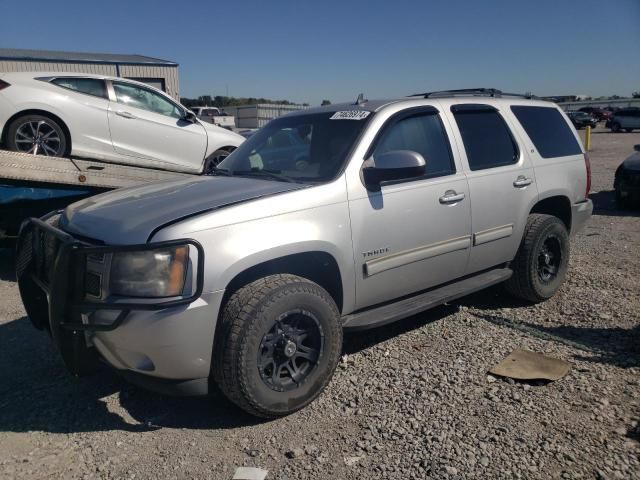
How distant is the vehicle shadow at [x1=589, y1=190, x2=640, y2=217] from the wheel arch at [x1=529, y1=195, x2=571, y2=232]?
473 cm

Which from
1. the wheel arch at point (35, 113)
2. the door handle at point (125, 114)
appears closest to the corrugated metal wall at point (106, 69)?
the door handle at point (125, 114)

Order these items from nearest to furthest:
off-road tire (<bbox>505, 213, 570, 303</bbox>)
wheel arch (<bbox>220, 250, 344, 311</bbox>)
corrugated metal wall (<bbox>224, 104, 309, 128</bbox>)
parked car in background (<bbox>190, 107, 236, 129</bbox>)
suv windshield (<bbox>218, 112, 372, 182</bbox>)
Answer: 1. wheel arch (<bbox>220, 250, 344, 311</bbox>)
2. suv windshield (<bbox>218, 112, 372, 182</bbox>)
3. off-road tire (<bbox>505, 213, 570, 303</bbox>)
4. parked car in background (<bbox>190, 107, 236, 129</bbox>)
5. corrugated metal wall (<bbox>224, 104, 309, 128</bbox>)

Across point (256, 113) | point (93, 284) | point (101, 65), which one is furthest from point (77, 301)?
point (256, 113)

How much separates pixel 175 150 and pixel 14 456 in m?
5.42

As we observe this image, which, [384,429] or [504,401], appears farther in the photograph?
[504,401]

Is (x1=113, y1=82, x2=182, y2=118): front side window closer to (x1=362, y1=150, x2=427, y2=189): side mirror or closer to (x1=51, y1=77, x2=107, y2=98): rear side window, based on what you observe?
(x1=51, y1=77, x2=107, y2=98): rear side window

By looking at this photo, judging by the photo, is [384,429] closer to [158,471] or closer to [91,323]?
[158,471]

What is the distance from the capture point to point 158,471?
8.96 ft

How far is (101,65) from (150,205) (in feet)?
94.7

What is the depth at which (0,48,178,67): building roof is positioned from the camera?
28025mm

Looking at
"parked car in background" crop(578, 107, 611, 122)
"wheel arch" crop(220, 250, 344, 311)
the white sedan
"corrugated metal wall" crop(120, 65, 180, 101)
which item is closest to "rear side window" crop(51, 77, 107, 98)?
the white sedan

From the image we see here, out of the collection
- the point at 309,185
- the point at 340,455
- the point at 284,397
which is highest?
the point at 309,185

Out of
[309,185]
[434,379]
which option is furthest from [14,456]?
[434,379]

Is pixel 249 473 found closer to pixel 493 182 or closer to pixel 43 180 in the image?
pixel 493 182
